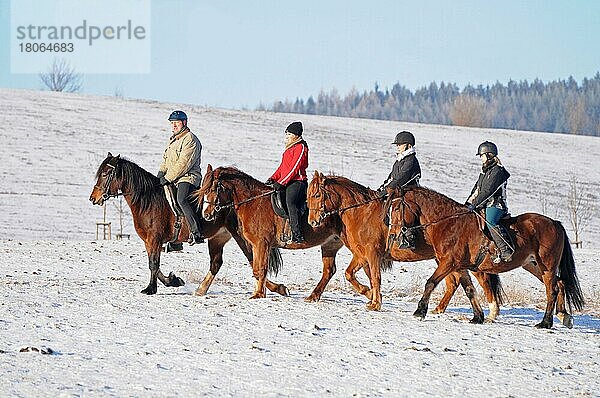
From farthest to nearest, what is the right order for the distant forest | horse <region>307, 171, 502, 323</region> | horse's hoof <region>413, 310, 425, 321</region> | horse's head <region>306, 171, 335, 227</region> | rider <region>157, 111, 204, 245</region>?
the distant forest → rider <region>157, 111, 204, 245</region> → horse's head <region>306, 171, 335, 227</region> → horse <region>307, 171, 502, 323</region> → horse's hoof <region>413, 310, 425, 321</region>

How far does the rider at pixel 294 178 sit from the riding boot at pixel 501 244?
2714mm

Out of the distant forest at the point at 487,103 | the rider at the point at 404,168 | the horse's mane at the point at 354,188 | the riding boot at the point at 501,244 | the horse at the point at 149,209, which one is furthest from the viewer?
the distant forest at the point at 487,103

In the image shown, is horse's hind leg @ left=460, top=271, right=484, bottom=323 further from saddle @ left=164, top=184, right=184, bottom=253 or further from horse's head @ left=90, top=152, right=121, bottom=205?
horse's head @ left=90, top=152, right=121, bottom=205

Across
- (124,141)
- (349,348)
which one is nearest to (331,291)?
(349,348)

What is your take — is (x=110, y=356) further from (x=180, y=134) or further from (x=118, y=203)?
(x=118, y=203)

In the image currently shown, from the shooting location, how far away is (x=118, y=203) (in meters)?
34.5

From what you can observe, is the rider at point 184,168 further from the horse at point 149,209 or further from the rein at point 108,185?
the rein at point 108,185

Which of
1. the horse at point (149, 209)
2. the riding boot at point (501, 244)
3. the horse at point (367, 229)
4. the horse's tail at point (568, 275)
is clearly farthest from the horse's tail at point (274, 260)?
the horse's tail at point (568, 275)

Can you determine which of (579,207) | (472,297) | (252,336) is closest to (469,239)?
(472,297)

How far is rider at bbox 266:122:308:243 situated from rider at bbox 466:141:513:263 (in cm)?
236

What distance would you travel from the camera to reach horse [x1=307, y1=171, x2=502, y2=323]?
11750 millimetres

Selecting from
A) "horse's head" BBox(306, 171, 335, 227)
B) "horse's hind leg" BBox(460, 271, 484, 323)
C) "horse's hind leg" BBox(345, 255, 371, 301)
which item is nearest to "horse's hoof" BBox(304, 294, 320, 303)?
"horse's hind leg" BBox(345, 255, 371, 301)

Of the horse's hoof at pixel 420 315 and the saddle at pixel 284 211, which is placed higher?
the saddle at pixel 284 211

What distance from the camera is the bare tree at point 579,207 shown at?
33.9 m
